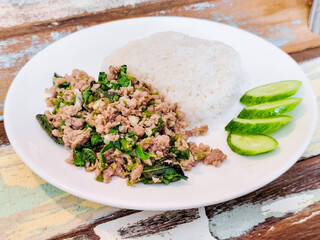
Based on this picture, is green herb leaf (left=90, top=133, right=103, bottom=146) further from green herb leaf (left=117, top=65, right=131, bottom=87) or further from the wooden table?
green herb leaf (left=117, top=65, right=131, bottom=87)

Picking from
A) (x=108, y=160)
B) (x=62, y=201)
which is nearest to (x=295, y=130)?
(x=108, y=160)

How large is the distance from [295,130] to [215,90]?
3.15ft

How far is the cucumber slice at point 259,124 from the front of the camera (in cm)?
272

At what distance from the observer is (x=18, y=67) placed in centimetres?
461

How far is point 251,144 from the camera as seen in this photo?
8.83 ft

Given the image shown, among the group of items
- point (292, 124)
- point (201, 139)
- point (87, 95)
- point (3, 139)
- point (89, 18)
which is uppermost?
point (89, 18)

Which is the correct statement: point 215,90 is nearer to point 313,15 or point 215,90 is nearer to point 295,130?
point 295,130

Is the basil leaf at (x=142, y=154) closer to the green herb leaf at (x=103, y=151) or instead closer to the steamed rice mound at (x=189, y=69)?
the green herb leaf at (x=103, y=151)

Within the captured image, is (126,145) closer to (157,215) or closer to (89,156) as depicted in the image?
(89,156)

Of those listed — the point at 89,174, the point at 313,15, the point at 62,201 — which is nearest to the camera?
the point at 89,174

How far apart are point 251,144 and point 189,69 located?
1265mm

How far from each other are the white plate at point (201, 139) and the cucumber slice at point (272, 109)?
129 millimetres

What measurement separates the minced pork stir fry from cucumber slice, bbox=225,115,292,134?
1.01 ft

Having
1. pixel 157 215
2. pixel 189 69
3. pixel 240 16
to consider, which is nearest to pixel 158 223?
→ pixel 157 215
